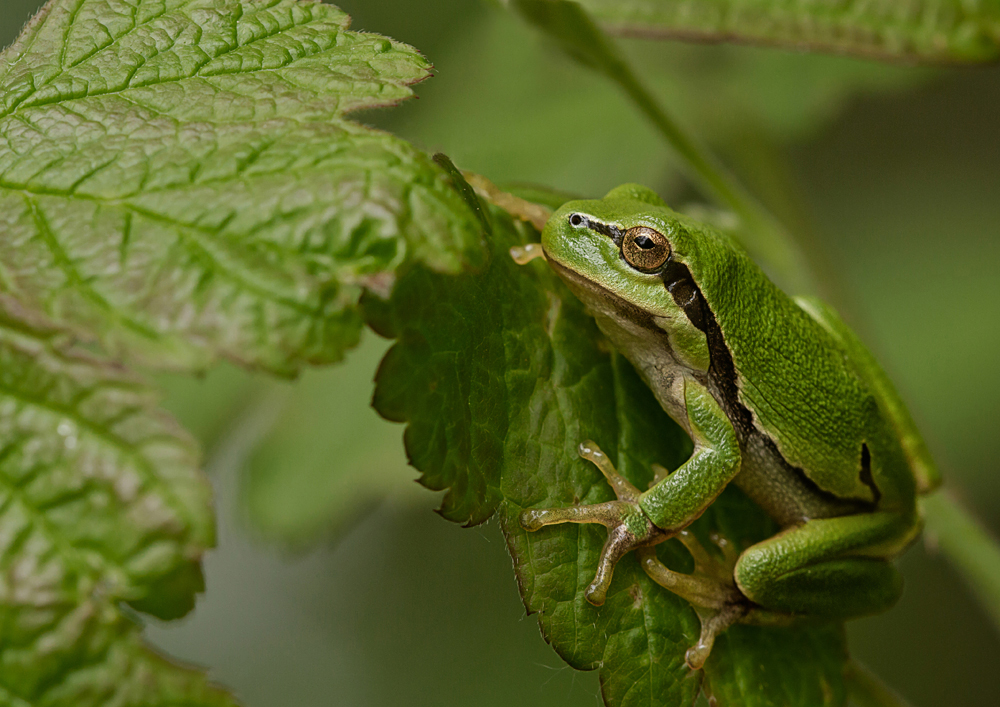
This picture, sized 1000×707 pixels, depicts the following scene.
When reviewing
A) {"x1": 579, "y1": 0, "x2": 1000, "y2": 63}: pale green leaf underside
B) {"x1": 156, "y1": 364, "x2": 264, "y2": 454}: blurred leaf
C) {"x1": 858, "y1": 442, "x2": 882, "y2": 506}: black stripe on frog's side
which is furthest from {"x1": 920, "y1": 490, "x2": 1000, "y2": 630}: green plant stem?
{"x1": 156, "y1": 364, "x2": 264, "y2": 454}: blurred leaf

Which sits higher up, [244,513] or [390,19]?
[390,19]

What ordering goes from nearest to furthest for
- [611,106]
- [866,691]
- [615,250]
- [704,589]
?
[704,589], [866,691], [615,250], [611,106]

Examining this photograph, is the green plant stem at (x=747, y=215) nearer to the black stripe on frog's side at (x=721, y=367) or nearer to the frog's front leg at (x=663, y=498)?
the black stripe on frog's side at (x=721, y=367)

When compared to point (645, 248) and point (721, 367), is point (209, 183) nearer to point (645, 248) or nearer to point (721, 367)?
point (645, 248)

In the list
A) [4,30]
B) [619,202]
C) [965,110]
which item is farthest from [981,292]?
[4,30]

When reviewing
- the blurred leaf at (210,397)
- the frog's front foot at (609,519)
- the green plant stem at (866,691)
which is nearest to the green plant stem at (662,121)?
the frog's front foot at (609,519)

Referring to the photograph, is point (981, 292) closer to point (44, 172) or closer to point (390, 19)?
point (390, 19)

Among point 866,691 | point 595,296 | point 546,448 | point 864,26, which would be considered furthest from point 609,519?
point 864,26
